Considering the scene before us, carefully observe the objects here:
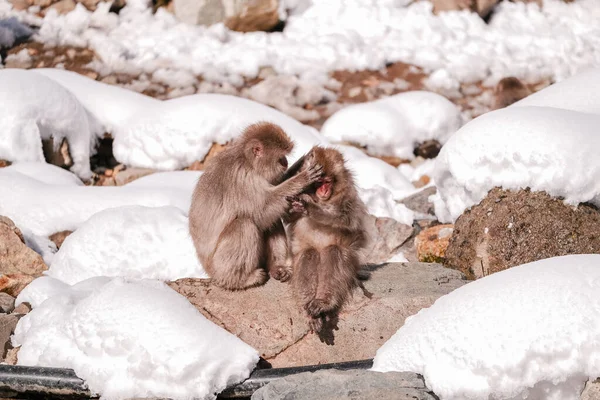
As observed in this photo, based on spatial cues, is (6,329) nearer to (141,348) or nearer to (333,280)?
(141,348)

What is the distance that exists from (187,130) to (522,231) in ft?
15.3

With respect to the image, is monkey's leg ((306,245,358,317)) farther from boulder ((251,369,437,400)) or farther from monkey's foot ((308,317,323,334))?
boulder ((251,369,437,400))

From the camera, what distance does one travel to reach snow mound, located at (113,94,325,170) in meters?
8.21

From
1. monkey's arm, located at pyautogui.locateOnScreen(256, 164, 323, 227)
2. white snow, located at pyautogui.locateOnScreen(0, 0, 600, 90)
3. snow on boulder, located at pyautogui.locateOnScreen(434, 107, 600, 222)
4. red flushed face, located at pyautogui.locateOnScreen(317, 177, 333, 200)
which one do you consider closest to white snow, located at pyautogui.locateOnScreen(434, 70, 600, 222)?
snow on boulder, located at pyautogui.locateOnScreen(434, 107, 600, 222)

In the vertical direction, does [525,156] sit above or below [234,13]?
above

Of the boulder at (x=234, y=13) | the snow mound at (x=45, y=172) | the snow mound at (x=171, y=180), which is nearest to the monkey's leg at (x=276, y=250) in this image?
the snow mound at (x=171, y=180)

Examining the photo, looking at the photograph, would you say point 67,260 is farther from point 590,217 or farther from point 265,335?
point 590,217

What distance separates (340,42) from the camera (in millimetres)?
11992

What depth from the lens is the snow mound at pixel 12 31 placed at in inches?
458

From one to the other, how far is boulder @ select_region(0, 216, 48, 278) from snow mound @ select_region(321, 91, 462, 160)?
4243mm

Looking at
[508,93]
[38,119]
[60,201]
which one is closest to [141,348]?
[60,201]

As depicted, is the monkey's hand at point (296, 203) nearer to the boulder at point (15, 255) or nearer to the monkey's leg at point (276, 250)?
the monkey's leg at point (276, 250)

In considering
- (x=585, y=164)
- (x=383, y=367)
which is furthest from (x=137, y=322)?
(x=585, y=164)

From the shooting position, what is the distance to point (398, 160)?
921 cm
